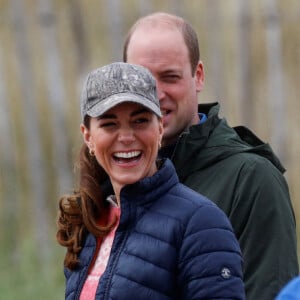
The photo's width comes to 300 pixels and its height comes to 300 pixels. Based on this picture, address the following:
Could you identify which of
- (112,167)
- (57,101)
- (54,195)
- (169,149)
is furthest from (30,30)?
(112,167)

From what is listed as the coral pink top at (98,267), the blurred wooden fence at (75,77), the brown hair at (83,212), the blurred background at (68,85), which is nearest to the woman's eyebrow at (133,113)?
the brown hair at (83,212)

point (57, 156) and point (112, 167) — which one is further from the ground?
point (112, 167)

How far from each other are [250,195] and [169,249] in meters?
0.69

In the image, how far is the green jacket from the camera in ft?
11.5

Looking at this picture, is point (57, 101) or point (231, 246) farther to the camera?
point (57, 101)

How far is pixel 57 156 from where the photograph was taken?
771cm

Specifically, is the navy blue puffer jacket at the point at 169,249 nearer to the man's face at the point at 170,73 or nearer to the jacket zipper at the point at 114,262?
the jacket zipper at the point at 114,262

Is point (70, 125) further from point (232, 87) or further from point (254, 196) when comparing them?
point (254, 196)

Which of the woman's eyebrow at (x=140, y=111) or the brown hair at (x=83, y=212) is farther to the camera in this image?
the brown hair at (x=83, y=212)

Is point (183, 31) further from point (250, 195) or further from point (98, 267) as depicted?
point (98, 267)

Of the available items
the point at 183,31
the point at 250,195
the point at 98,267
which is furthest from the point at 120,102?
the point at 183,31

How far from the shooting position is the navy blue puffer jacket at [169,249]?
2.90 meters

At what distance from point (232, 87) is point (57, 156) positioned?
1182 millimetres

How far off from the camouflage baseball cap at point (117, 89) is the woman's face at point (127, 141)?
0.02 meters
